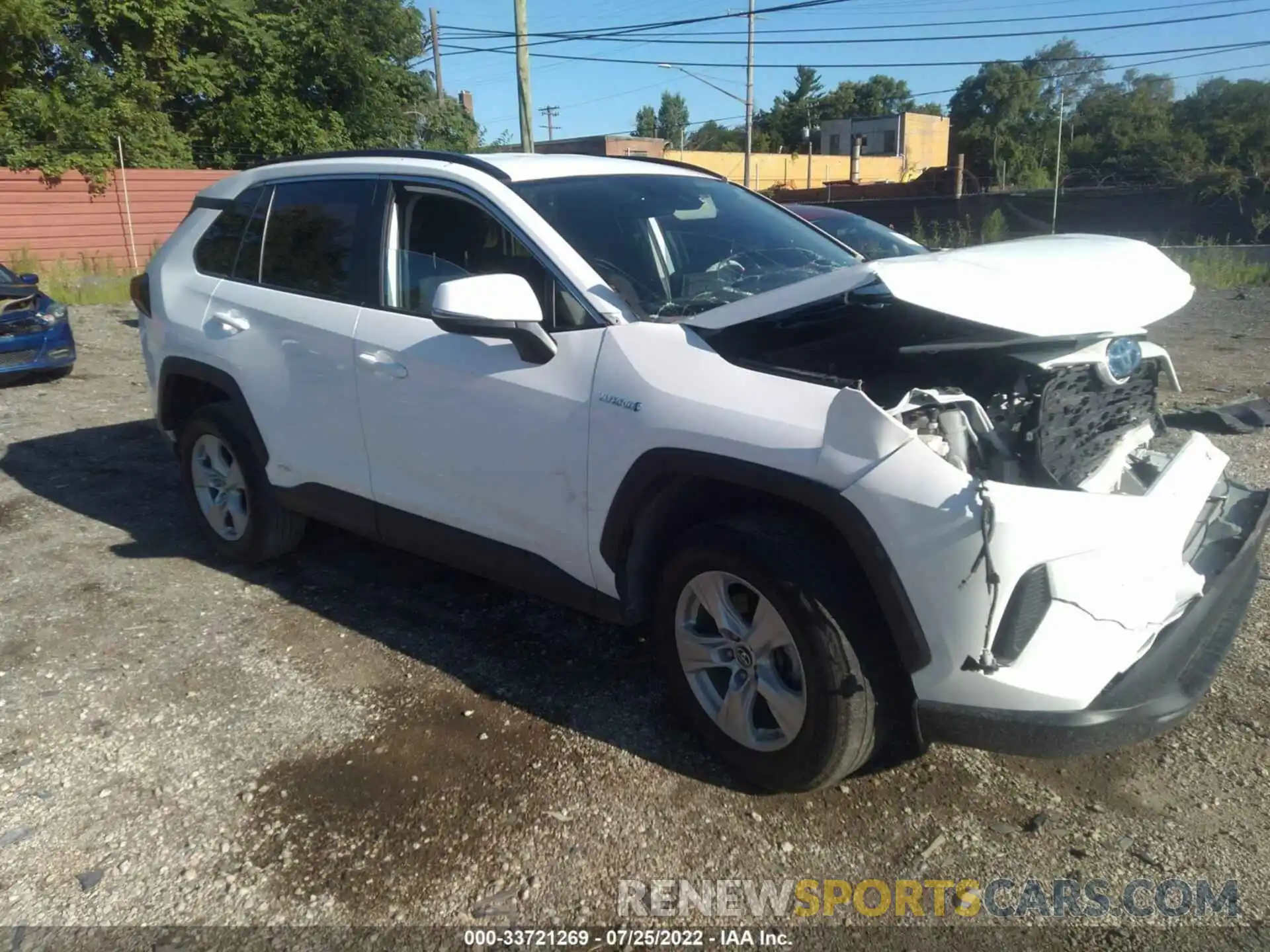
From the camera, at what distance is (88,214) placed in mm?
21562

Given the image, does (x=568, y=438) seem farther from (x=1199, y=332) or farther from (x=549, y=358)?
(x=1199, y=332)

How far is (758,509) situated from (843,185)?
37.5 m

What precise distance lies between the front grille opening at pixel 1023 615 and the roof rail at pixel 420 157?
2312 mm

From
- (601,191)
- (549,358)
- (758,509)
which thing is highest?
(601,191)

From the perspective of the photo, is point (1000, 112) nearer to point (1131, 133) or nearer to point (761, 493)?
point (1131, 133)

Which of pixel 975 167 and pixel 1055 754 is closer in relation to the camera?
pixel 1055 754

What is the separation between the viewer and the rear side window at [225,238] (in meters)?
4.75

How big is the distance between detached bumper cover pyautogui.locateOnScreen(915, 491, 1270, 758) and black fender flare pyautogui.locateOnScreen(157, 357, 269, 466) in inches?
124

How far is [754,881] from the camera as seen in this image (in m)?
2.74

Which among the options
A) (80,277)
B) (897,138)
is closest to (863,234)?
(80,277)

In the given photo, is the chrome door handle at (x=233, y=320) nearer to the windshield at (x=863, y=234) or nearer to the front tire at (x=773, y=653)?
the front tire at (x=773, y=653)

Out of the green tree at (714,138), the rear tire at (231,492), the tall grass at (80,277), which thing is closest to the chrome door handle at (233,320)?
the rear tire at (231,492)

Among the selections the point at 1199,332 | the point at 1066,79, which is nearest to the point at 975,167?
the point at 1066,79

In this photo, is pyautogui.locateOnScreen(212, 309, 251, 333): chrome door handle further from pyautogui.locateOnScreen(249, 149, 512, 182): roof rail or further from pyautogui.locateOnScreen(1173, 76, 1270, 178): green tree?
pyautogui.locateOnScreen(1173, 76, 1270, 178): green tree
